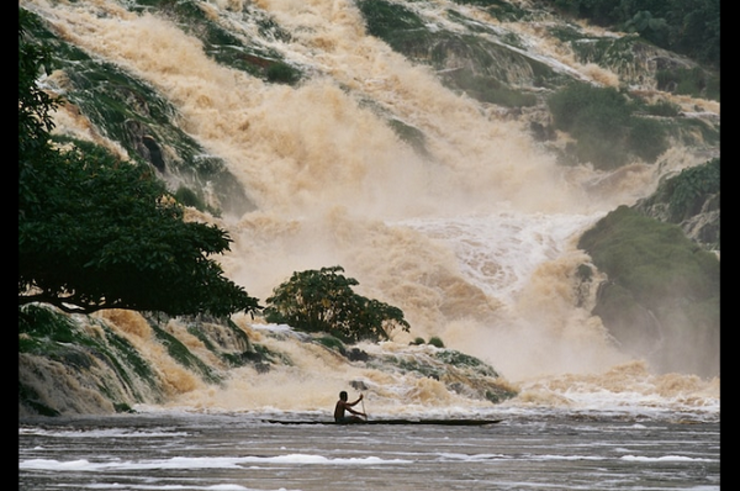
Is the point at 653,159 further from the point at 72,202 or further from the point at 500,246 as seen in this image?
the point at 72,202

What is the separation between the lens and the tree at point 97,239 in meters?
27.9

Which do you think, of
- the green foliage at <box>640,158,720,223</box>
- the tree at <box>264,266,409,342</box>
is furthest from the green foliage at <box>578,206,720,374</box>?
the tree at <box>264,266,409,342</box>

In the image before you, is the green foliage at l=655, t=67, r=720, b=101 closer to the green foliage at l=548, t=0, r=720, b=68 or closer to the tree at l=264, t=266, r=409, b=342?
the green foliage at l=548, t=0, r=720, b=68

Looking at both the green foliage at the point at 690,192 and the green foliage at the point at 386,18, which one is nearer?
the green foliage at the point at 690,192

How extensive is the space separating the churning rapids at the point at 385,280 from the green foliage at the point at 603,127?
8.88 feet

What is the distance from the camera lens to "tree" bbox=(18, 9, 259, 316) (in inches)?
1097

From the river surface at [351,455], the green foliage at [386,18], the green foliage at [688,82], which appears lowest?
the river surface at [351,455]

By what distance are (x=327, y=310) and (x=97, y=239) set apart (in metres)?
23.1

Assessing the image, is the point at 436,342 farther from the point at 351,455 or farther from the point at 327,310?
the point at 351,455

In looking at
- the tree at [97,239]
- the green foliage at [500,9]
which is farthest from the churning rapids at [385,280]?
the green foliage at [500,9]

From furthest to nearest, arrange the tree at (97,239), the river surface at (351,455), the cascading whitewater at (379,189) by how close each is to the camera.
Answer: the cascading whitewater at (379,189) → the tree at (97,239) → the river surface at (351,455)

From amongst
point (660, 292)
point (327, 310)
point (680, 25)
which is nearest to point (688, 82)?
point (680, 25)

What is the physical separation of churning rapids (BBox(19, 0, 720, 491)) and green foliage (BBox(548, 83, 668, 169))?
8.88ft

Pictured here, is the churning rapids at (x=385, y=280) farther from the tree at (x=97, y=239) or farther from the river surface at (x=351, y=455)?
the tree at (x=97, y=239)
